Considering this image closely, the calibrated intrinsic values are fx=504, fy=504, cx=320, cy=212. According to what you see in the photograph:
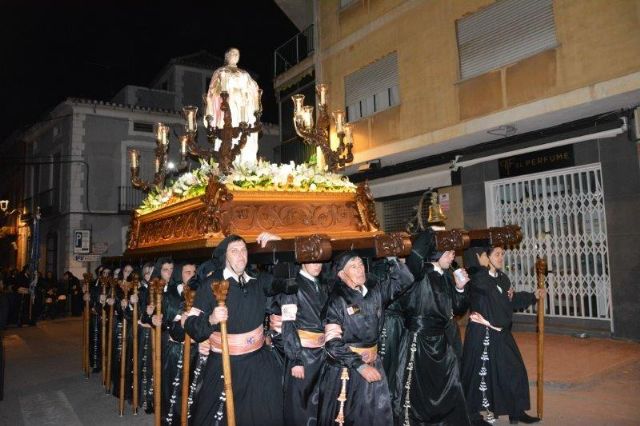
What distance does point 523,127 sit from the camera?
8742mm

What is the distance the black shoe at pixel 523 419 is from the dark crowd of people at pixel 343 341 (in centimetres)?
2

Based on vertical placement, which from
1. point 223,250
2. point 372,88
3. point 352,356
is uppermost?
point 372,88

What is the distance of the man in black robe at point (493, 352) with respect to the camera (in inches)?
177

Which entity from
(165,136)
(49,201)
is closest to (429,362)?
(165,136)

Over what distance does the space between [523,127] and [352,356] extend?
6735mm

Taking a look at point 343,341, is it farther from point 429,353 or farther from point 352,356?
point 429,353

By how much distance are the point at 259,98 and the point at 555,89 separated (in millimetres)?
5178

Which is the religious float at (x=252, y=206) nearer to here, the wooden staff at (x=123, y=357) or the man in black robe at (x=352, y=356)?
the wooden staff at (x=123, y=357)

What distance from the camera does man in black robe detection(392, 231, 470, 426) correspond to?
161 inches

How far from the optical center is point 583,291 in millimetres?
8180

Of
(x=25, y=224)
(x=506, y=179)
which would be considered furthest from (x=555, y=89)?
(x=25, y=224)

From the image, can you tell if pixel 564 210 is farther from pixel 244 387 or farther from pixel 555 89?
pixel 244 387

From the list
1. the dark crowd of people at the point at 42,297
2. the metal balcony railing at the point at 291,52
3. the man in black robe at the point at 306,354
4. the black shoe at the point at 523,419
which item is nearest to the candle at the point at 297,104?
the man in black robe at the point at 306,354

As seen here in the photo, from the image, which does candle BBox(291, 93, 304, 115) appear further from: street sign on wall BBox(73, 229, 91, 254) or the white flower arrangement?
street sign on wall BBox(73, 229, 91, 254)
